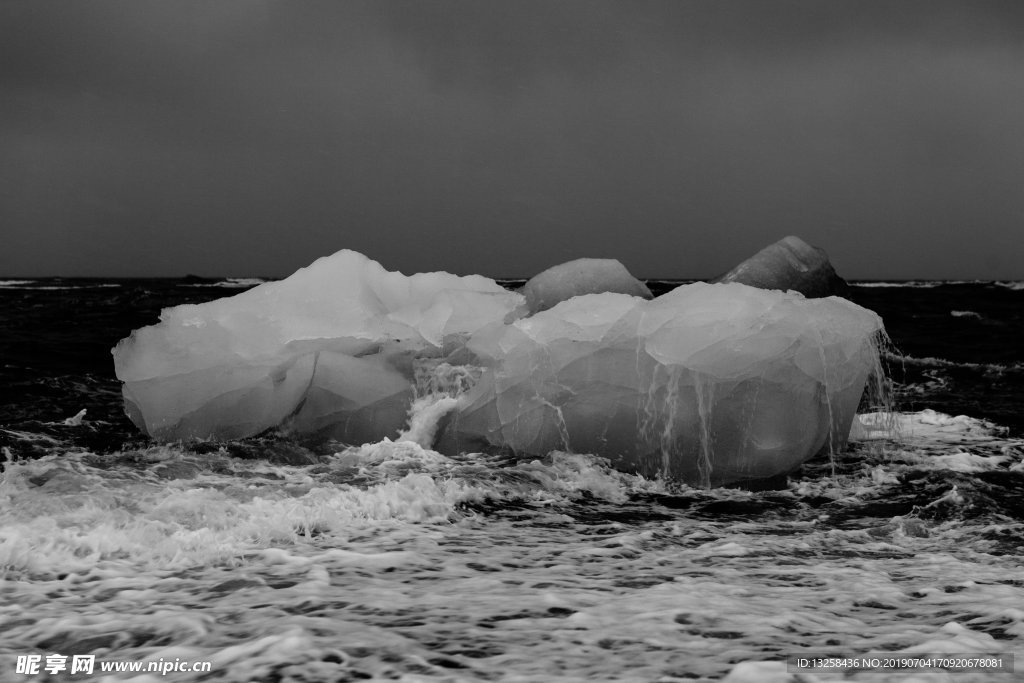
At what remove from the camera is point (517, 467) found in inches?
271

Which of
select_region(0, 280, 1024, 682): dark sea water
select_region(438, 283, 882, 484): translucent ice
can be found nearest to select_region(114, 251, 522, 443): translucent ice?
select_region(0, 280, 1024, 682): dark sea water

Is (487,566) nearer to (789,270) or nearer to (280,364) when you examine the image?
(280,364)

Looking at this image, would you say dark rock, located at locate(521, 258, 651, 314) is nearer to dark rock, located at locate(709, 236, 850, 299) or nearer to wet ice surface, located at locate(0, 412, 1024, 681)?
dark rock, located at locate(709, 236, 850, 299)

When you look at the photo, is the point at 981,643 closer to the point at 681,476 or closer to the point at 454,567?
the point at 454,567

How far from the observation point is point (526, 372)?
24.2ft

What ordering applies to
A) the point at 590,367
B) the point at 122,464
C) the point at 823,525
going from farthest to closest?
the point at 590,367
the point at 122,464
the point at 823,525

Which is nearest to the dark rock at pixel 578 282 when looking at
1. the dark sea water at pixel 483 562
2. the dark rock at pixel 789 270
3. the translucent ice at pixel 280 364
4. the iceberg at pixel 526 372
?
the iceberg at pixel 526 372

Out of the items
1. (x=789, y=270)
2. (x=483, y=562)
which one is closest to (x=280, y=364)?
(x=483, y=562)

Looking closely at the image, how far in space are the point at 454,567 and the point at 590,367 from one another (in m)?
2.99

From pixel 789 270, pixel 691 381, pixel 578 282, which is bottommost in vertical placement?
pixel 691 381

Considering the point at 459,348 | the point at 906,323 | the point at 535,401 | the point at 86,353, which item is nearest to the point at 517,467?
the point at 535,401

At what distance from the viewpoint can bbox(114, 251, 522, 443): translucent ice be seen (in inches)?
314

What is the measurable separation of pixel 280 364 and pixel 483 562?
4.07 meters

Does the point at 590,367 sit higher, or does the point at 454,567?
the point at 590,367
